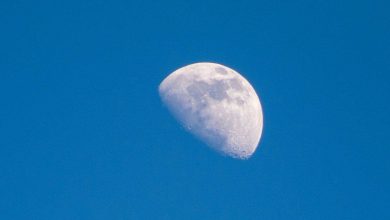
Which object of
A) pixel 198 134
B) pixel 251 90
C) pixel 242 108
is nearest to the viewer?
pixel 198 134

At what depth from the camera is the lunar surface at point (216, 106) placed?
30.8 meters

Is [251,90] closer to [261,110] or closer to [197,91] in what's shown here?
[261,110]

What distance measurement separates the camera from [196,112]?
30.9 m

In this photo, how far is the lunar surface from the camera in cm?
3077

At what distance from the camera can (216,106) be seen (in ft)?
102

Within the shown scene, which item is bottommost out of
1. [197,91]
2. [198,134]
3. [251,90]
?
[198,134]

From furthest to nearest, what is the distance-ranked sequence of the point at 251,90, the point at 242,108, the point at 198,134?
the point at 251,90
the point at 242,108
the point at 198,134

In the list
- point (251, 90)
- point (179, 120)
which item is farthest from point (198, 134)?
point (251, 90)

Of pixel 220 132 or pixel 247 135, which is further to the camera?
pixel 247 135

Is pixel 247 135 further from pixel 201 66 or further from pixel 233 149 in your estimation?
pixel 201 66

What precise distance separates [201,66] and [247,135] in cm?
438

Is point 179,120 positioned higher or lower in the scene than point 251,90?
lower

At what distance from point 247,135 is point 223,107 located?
2.48 meters

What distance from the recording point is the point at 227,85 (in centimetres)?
3291
